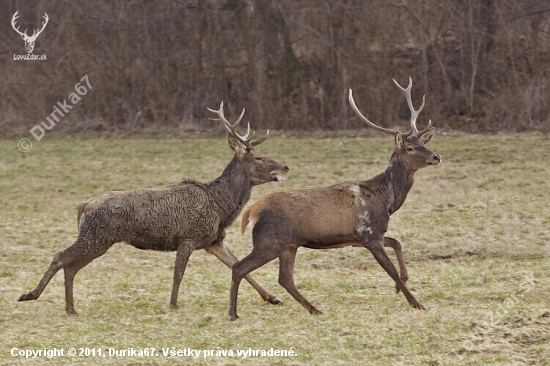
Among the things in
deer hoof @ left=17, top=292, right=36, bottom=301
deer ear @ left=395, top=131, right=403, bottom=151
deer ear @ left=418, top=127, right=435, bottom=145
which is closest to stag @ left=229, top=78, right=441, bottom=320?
deer ear @ left=395, top=131, right=403, bottom=151

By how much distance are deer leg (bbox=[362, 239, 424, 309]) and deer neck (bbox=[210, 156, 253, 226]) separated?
5.30 feet

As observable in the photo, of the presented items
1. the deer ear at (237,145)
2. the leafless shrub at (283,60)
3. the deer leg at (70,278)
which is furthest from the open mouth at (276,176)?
the leafless shrub at (283,60)

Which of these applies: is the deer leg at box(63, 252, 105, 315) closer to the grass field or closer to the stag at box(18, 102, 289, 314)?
the stag at box(18, 102, 289, 314)

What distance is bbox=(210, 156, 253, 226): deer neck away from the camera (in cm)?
1030

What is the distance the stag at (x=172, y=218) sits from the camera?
380 inches

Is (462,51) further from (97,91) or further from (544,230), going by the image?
(544,230)

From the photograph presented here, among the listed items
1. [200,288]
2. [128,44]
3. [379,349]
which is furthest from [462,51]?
[379,349]

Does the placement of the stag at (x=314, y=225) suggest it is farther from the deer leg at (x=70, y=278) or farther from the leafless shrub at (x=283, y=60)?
the leafless shrub at (x=283, y=60)

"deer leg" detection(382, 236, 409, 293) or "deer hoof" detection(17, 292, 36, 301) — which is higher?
"deer leg" detection(382, 236, 409, 293)

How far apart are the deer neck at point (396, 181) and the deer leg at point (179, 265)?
83.9 inches

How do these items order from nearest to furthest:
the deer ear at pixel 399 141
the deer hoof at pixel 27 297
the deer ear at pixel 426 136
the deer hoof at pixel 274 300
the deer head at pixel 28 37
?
the deer hoof at pixel 27 297
the deer hoof at pixel 274 300
the deer ear at pixel 399 141
the deer ear at pixel 426 136
the deer head at pixel 28 37

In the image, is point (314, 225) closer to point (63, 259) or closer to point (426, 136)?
point (426, 136)

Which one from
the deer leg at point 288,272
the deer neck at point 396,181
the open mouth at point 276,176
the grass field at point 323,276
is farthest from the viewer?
the open mouth at point 276,176

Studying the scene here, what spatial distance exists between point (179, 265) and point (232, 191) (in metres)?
1.10
